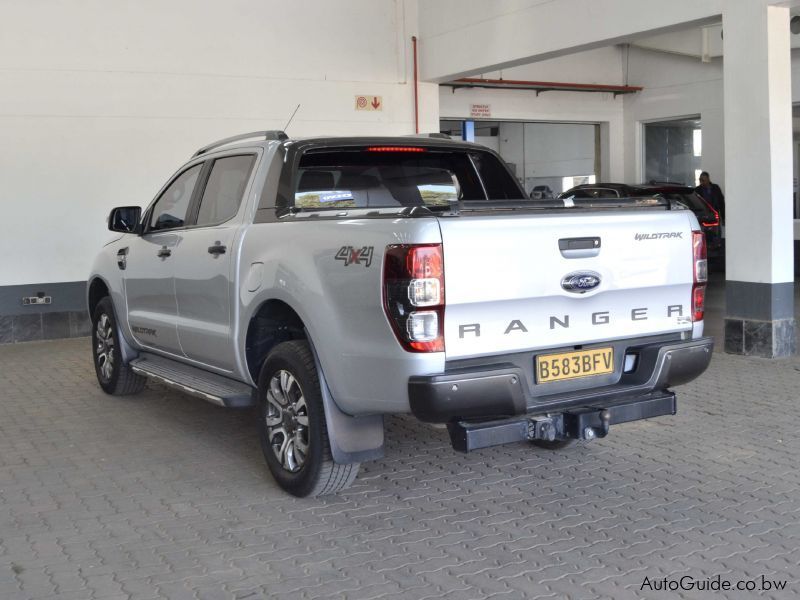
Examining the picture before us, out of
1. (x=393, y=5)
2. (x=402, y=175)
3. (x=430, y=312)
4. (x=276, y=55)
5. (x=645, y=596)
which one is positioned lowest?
(x=645, y=596)

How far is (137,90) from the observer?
11281 millimetres

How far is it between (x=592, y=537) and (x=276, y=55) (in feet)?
30.4

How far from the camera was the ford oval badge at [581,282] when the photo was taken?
424 centimetres

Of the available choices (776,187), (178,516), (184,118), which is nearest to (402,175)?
(178,516)

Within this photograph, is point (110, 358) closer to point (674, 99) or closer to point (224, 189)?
point (224, 189)

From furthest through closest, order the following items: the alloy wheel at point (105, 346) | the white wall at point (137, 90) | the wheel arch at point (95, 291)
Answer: the white wall at point (137, 90)
the wheel arch at point (95, 291)
the alloy wheel at point (105, 346)

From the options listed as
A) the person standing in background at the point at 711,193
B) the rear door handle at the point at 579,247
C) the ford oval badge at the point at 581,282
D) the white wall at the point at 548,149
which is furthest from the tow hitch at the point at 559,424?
the white wall at the point at 548,149

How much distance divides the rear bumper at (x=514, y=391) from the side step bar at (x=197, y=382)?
1.49 metres

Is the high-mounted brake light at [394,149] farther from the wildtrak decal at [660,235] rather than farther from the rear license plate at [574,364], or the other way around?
the rear license plate at [574,364]

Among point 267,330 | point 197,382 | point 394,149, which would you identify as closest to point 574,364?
point 267,330

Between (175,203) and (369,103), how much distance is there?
6936mm

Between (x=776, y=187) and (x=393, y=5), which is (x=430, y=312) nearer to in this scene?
(x=776, y=187)

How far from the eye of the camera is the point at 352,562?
3.96m

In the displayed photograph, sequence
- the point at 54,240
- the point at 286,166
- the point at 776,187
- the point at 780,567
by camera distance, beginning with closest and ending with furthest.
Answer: the point at 780,567 < the point at 286,166 < the point at 776,187 < the point at 54,240
